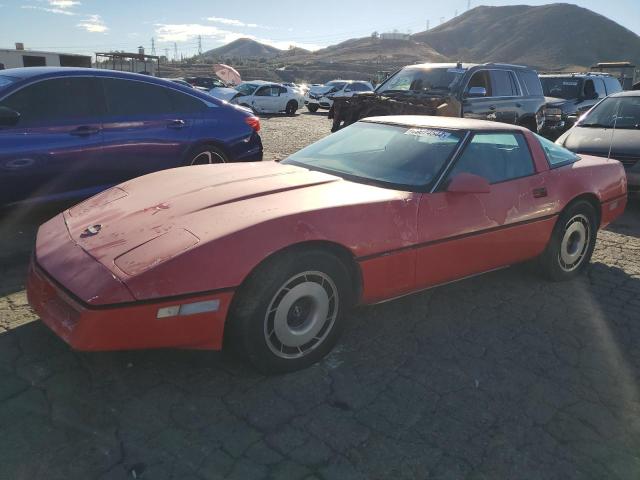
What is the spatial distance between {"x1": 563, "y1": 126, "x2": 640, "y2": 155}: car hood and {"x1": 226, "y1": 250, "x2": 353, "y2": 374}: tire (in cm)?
537

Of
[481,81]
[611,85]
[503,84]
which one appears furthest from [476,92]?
[611,85]

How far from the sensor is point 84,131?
15.4 feet

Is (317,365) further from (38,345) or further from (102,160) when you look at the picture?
(102,160)

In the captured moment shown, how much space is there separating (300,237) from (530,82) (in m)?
8.97

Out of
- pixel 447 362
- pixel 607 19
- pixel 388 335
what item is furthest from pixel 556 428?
pixel 607 19

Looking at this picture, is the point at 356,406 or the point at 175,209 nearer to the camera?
the point at 356,406

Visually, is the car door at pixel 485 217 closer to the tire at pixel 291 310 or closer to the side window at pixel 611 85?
the tire at pixel 291 310

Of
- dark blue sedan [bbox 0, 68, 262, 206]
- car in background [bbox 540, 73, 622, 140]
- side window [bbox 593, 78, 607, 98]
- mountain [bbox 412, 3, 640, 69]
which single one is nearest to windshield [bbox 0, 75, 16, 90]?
dark blue sedan [bbox 0, 68, 262, 206]

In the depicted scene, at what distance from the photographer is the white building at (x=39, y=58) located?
3041cm

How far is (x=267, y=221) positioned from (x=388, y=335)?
1.18 metres

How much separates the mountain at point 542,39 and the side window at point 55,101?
91116 millimetres

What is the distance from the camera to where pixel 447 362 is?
296cm

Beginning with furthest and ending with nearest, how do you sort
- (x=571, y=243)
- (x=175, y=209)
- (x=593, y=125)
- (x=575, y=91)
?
(x=575, y=91)
(x=593, y=125)
(x=571, y=243)
(x=175, y=209)

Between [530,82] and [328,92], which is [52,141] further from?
[328,92]
